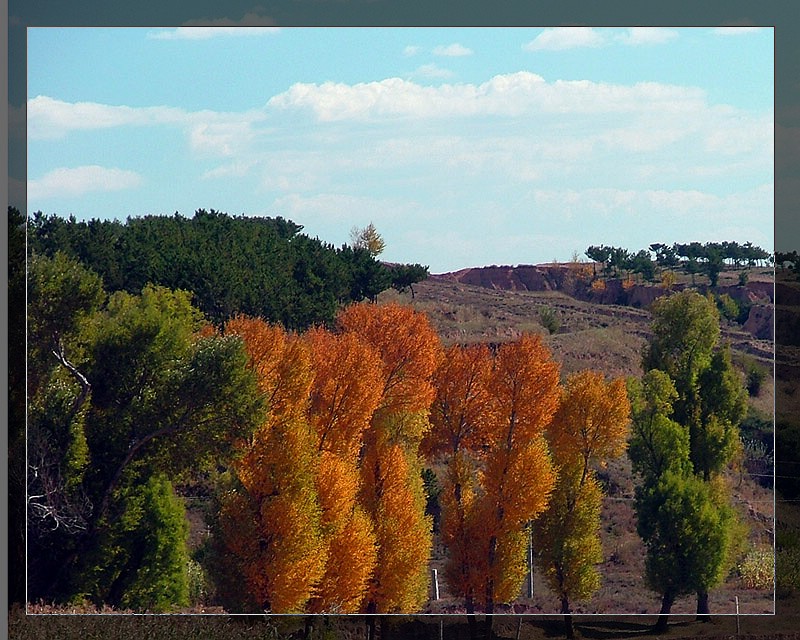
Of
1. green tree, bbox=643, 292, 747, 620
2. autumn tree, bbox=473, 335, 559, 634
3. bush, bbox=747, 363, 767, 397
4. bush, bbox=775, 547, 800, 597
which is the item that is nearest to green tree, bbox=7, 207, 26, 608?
autumn tree, bbox=473, 335, 559, 634

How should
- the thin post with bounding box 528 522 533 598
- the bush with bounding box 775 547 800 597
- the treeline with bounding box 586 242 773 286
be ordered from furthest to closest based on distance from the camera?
the bush with bounding box 775 547 800 597, the thin post with bounding box 528 522 533 598, the treeline with bounding box 586 242 773 286

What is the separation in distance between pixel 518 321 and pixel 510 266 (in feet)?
2.33

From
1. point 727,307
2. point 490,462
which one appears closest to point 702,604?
point 490,462

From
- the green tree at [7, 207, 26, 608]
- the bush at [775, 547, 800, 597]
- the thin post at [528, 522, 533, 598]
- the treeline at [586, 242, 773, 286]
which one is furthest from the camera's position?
the bush at [775, 547, 800, 597]

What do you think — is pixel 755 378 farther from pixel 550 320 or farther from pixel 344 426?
pixel 344 426

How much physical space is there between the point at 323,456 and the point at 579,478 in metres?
3.26

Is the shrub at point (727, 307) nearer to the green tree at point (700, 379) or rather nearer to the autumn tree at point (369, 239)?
the green tree at point (700, 379)

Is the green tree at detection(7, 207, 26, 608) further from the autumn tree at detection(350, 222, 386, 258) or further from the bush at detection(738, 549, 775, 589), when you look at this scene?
the bush at detection(738, 549, 775, 589)

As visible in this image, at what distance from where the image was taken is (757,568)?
1395cm

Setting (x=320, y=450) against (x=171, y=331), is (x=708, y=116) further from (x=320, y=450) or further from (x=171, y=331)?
(x=171, y=331)

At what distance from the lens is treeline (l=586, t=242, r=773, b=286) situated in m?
13.6

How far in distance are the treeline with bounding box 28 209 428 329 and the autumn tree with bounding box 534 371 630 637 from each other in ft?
8.40

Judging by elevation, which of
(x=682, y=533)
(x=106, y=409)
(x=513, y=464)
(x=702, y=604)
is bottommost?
(x=702, y=604)

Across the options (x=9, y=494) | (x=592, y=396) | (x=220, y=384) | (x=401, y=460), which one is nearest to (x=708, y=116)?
(x=592, y=396)
